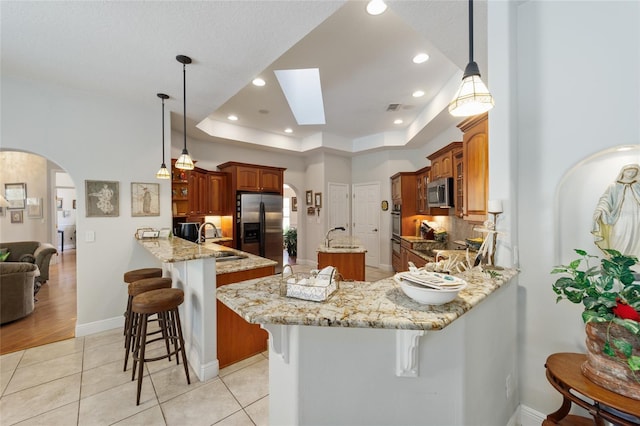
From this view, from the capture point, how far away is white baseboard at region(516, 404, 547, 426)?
170cm

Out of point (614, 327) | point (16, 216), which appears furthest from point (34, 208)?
point (614, 327)

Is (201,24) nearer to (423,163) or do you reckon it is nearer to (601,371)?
(601,371)

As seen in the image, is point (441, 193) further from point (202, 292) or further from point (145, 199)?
point (145, 199)

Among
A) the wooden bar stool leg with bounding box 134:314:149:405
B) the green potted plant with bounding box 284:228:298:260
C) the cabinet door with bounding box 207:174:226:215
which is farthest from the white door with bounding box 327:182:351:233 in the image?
the wooden bar stool leg with bounding box 134:314:149:405

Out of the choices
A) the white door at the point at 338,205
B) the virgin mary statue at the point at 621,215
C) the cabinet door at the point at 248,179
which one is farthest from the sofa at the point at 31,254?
the virgin mary statue at the point at 621,215

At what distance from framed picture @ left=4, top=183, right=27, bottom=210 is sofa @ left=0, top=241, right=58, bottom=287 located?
6.27 ft

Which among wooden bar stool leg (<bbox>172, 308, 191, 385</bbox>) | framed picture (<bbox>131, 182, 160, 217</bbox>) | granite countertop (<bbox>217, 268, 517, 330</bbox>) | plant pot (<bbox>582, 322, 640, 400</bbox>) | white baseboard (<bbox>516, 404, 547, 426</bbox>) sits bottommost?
white baseboard (<bbox>516, 404, 547, 426</bbox>)

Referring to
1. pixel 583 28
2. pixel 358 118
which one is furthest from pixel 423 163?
pixel 583 28

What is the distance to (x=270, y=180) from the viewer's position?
585cm

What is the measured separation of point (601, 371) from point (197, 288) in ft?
8.80

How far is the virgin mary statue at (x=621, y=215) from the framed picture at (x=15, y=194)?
32.4ft

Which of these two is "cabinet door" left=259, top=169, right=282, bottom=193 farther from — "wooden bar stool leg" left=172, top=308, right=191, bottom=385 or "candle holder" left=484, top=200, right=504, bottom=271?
"candle holder" left=484, top=200, right=504, bottom=271

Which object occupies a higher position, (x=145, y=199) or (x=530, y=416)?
(x=145, y=199)

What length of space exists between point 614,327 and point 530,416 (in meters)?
1.01
